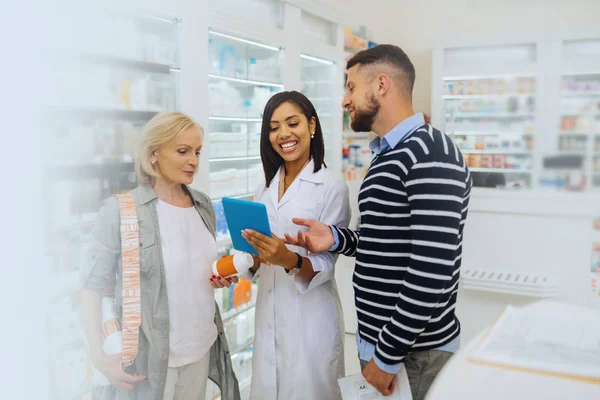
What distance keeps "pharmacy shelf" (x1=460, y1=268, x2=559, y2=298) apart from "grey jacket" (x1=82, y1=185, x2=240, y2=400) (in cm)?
238

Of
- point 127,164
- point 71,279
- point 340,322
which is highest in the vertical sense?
point 127,164

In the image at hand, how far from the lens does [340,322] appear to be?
2.14 meters

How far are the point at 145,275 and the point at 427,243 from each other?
101cm

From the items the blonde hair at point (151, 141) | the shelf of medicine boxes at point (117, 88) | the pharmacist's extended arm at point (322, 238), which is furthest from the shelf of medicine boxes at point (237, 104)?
the pharmacist's extended arm at point (322, 238)

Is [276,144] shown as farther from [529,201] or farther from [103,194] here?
[529,201]

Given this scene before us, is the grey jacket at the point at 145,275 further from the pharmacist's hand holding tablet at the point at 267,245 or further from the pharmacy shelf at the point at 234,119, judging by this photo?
the pharmacy shelf at the point at 234,119

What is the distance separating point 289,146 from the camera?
2059 mm

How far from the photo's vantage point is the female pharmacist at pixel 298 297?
81.0 inches

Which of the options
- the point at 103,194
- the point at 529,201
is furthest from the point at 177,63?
the point at 529,201

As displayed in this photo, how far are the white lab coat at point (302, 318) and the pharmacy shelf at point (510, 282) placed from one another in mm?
1712

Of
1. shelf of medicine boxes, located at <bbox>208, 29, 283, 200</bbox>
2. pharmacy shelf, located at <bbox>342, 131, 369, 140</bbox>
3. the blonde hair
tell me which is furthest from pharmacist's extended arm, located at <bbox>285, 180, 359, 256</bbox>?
pharmacy shelf, located at <bbox>342, 131, 369, 140</bbox>

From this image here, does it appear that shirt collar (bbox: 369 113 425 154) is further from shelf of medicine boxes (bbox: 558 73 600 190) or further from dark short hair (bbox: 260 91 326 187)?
shelf of medicine boxes (bbox: 558 73 600 190)

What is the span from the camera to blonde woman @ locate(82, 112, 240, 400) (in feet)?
5.67

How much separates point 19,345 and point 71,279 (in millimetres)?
491
